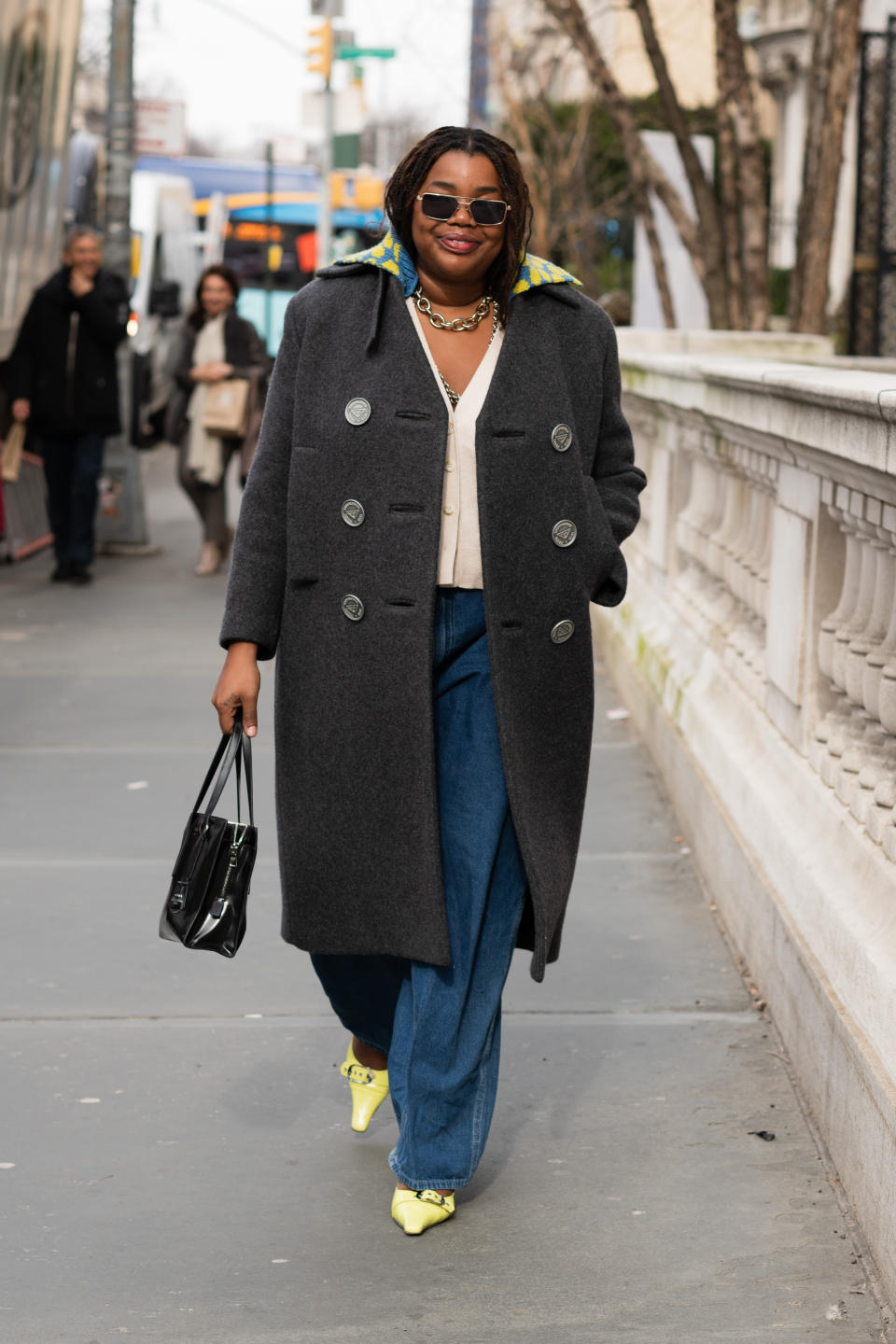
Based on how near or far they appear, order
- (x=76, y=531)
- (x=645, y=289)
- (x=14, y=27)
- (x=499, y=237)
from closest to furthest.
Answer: (x=499, y=237) < (x=76, y=531) < (x=14, y=27) < (x=645, y=289)

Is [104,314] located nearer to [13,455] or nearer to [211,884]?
[13,455]

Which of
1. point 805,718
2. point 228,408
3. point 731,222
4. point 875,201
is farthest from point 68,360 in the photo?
point 805,718

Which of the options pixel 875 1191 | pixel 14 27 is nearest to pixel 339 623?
pixel 875 1191

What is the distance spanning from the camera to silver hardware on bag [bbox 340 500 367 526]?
3574mm

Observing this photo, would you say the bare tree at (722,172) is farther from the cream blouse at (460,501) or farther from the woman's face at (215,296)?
the cream blouse at (460,501)

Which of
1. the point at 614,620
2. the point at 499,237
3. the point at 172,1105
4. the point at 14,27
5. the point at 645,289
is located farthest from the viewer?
the point at 645,289

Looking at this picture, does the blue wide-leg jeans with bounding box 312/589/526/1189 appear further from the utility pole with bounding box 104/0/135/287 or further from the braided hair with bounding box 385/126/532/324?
the utility pole with bounding box 104/0/135/287

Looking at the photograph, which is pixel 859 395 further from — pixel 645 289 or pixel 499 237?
pixel 645 289

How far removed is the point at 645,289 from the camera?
55.5ft

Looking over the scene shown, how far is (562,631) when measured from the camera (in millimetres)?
3668

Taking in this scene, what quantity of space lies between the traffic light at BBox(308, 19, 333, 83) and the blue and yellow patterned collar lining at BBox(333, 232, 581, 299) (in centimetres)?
2214

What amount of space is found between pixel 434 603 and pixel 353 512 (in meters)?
0.21

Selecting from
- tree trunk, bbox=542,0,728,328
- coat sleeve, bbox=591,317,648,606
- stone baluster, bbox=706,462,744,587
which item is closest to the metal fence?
tree trunk, bbox=542,0,728,328

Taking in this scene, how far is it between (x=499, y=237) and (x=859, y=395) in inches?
29.8
